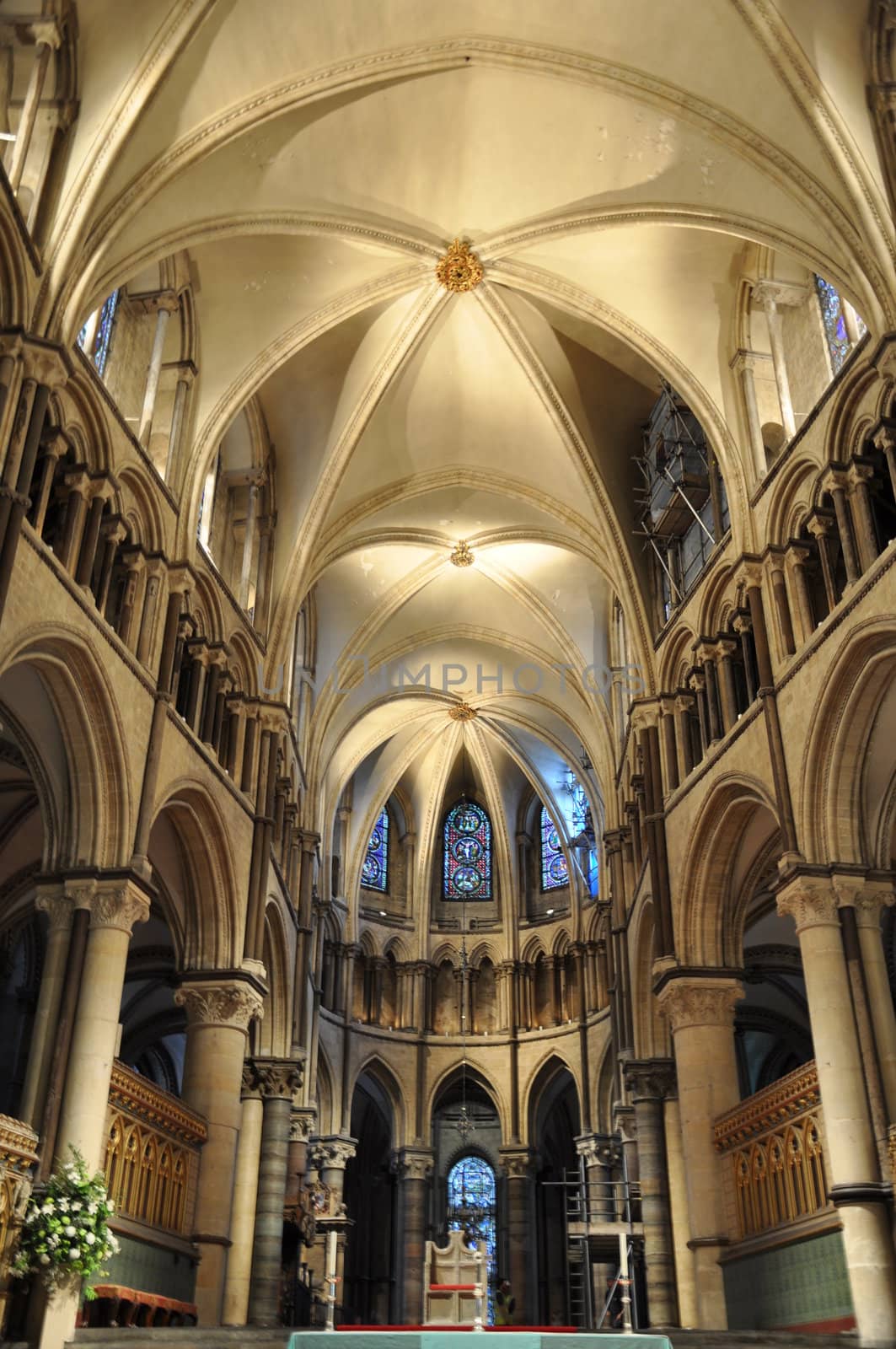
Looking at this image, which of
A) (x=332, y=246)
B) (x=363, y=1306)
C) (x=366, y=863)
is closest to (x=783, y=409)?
(x=332, y=246)

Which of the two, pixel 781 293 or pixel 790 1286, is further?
pixel 781 293

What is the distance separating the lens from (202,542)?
61.2 feet

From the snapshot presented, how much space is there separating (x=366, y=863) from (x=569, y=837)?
552cm

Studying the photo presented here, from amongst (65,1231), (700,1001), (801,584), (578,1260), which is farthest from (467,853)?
(65,1231)

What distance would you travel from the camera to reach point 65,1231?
11.7 metres

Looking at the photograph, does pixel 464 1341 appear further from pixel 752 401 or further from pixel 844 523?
pixel 752 401

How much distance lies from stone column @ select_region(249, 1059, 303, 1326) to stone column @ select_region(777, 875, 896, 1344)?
1052 centimetres

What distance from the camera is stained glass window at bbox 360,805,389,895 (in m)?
34.2

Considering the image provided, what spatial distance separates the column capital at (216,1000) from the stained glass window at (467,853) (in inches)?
694

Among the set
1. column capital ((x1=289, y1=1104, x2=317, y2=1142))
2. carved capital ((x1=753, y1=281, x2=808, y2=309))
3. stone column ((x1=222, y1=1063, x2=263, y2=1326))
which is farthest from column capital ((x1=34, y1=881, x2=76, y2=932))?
carved capital ((x1=753, y1=281, x2=808, y2=309))

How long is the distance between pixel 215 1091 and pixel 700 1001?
6773mm

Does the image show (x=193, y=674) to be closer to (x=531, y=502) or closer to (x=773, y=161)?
(x=531, y=502)

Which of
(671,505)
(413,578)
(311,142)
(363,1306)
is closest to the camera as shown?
(311,142)

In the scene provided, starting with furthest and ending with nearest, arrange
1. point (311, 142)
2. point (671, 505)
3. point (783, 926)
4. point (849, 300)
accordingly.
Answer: point (783, 926), point (671, 505), point (311, 142), point (849, 300)
